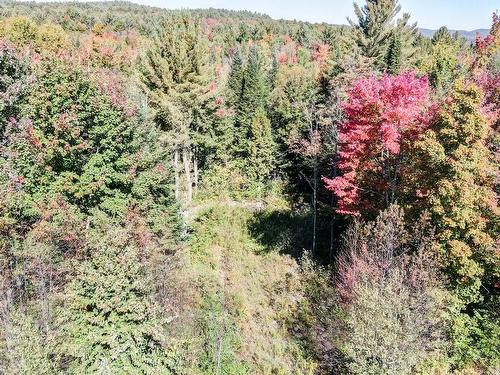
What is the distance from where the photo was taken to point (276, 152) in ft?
153

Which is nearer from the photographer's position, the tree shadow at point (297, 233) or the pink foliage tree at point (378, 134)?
the pink foliage tree at point (378, 134)

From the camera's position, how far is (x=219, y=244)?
31.1 m

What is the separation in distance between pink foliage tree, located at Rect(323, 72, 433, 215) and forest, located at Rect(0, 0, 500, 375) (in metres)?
0.09

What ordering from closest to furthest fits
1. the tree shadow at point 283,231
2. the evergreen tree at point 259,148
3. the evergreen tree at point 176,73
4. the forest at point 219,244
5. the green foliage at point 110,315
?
the green foliage at point 110,315
the forest at point 219,244
the evergreen tree at point 176,73
the tree shadow at point 283,231
the evergreen tree at point 259,148

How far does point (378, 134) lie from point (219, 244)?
50.6 ft

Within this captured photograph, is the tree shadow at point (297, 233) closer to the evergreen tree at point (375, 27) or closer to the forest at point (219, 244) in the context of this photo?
the forest at point (219, 244)

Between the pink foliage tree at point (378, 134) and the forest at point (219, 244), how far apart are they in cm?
9

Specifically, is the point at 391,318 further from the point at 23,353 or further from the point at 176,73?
the point at 176,73

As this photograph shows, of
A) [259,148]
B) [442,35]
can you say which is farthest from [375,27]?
[442,35]

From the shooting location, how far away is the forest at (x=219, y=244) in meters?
10.3

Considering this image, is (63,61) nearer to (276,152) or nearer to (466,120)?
(466,120)

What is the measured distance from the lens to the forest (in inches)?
405

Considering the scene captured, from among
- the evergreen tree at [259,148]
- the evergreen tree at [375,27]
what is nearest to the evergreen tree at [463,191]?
the evergreen tree at [375,27]

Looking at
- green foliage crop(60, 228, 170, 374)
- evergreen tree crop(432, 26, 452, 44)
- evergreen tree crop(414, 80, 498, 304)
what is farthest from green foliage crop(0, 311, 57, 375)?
evergreen tree crop(432, 26, 452, 44)
